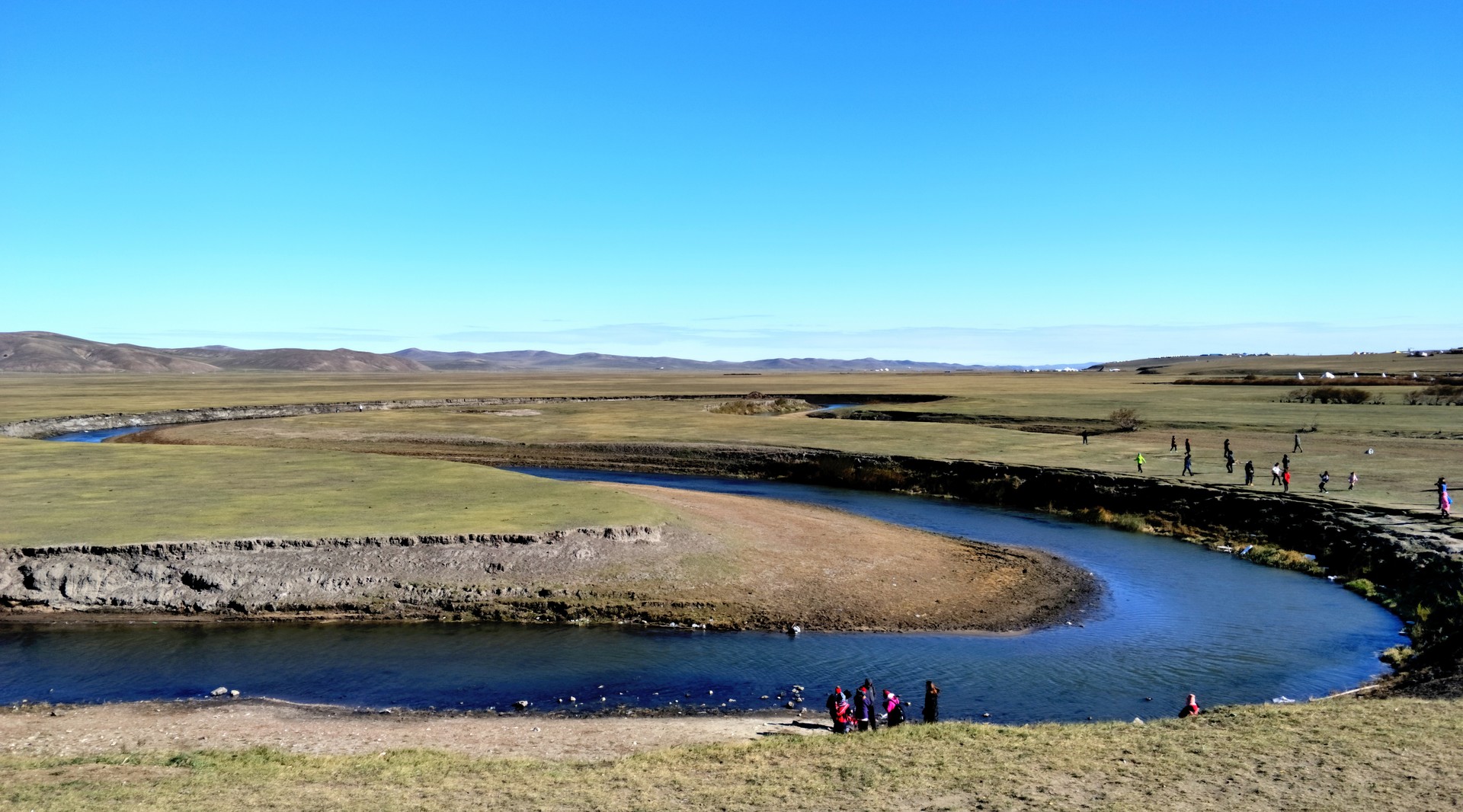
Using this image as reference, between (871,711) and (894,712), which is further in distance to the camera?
(894,712)

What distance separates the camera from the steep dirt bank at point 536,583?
26281mm

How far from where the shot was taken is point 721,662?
2325 cm

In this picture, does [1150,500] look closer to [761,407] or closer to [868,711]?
[868,711]

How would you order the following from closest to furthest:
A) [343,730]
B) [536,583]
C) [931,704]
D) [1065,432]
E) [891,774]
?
1. [891,774]
2. [343,730]
3. [931,704]
4. [536,583]
5. [1065,432]

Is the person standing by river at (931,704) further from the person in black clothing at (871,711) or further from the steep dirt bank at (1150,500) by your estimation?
the steep dirt bank at (1150,500)

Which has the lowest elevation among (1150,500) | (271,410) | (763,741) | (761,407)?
(763,741)

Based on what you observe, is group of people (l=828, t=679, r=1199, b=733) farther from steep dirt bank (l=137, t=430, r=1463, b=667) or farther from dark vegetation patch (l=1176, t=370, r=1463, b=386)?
dark vegetation patch (l=1176, t=370, r=1463, b=386)

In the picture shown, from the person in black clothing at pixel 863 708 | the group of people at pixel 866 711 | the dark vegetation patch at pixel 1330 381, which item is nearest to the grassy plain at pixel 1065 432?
the dark vegetation patch at pixel 1330 381

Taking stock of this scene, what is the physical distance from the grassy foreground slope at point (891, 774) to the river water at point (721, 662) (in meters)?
4.15

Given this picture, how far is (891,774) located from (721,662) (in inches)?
370

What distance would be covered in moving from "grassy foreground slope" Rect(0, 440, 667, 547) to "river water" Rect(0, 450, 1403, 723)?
5.07m

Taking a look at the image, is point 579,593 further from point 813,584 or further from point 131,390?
point 131,390

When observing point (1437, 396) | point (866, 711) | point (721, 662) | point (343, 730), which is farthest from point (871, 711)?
point (1437, 396)

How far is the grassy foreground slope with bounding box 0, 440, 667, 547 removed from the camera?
29.5 meters
